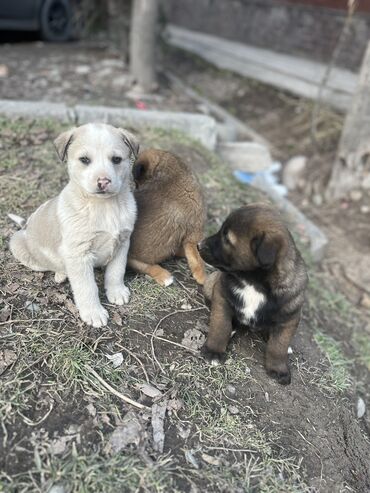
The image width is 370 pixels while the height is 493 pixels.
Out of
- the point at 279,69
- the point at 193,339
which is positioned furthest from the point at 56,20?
the point at 193,339

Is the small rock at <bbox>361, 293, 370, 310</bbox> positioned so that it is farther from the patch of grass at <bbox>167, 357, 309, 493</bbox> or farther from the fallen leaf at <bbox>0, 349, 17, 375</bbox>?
the fallen leaf at <bbox>0, 349, 17, 375</bbox>

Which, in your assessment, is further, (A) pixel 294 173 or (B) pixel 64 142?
(A) pixel 294 173

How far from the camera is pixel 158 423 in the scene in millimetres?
3201

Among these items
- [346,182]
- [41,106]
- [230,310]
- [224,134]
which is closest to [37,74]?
[41,106]

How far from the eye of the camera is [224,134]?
29.2 ft

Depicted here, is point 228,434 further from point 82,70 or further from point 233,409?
point 82,70

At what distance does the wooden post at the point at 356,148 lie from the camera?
794 cm

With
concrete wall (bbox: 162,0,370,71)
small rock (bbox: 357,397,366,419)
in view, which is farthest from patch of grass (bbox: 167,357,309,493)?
concrete wall (bbox: 162,0,370,71)

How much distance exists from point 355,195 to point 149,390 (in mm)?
6115

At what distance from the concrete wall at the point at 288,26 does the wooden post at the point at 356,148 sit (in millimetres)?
6152

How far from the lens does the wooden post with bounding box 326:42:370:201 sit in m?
7.94

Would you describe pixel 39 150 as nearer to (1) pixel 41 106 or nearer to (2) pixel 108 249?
(1) pixel 41 106

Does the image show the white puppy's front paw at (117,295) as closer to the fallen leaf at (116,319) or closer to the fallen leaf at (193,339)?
the fallen leaf at (116,319)

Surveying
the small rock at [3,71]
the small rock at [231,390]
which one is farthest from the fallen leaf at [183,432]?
the small rock at [3,71]
